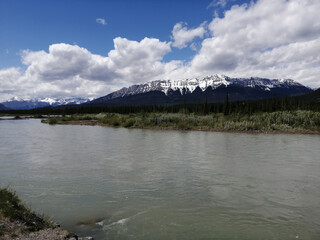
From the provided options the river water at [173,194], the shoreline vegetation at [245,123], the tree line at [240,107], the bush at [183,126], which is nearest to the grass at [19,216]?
the river water at [173,194]

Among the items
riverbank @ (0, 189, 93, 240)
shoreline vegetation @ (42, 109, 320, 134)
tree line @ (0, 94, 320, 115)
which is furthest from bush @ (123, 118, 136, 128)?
riverbank @ (0, 189, 93, 240)

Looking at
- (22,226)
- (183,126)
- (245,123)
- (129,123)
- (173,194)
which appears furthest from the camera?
(129,123)

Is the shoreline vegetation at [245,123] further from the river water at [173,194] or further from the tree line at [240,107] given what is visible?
the river water at [173,194]

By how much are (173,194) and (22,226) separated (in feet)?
23.3

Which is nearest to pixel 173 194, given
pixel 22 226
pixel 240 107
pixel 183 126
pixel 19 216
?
pixel 19 216

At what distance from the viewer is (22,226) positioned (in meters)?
7.23

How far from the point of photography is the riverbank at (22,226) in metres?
6.71

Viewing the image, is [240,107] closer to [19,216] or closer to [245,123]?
[245,123]

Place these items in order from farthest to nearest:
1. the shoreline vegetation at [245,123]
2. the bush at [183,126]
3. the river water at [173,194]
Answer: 1. the bush at [183,126]
2. the shoreline vegetation at [245,123]
3. the river water at [173,194]

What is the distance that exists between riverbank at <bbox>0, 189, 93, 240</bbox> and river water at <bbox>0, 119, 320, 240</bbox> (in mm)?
1245

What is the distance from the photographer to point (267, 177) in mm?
15906

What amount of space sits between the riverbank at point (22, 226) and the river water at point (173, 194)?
4.08 feet

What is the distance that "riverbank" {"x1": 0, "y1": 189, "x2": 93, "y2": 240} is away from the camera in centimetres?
671

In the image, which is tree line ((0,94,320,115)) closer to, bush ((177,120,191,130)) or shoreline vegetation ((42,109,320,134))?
shoreline vegetation ((42,109,320,134))
